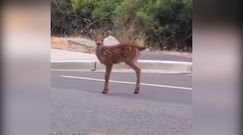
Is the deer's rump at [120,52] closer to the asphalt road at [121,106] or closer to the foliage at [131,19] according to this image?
the asphalt road at [121,106]

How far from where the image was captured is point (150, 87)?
405 centimetres

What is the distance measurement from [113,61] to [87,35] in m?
2.60

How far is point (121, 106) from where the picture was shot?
11.0 feet

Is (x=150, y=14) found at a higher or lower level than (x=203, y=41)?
higher

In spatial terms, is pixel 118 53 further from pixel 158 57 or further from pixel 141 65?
pixel 158 57

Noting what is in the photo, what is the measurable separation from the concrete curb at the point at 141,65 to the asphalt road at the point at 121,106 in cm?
22

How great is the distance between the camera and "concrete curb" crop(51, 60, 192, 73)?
4857 millimetres

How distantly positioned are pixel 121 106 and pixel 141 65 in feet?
5.50

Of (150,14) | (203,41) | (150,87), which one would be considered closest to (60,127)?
(150,87)

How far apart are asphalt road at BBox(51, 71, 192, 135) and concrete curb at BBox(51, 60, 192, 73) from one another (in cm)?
22

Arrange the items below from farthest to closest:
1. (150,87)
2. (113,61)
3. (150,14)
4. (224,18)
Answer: (150,14), (150,87), (113,61), (224,18)

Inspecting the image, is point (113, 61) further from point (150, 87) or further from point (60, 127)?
point (60, 127)

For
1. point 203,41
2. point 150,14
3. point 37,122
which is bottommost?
point 37,122

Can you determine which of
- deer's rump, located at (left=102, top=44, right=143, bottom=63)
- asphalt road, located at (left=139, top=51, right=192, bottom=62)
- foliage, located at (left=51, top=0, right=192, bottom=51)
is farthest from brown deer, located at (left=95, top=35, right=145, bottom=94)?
foliage, located at (left=51, top=0, right=192, bottom=51)
